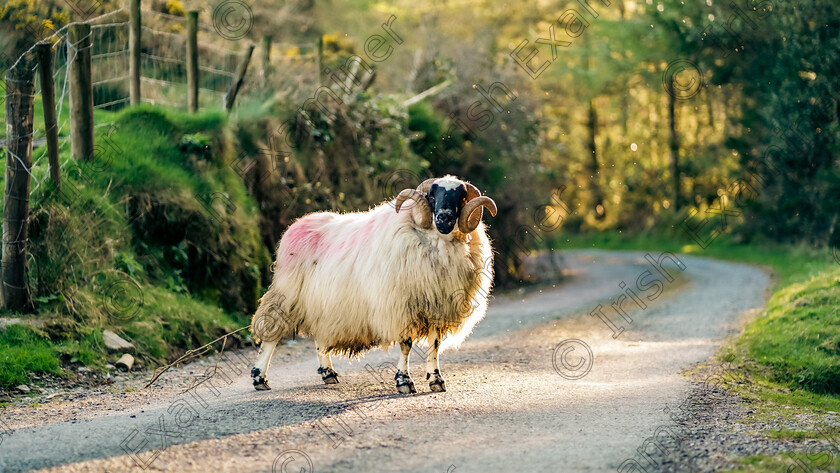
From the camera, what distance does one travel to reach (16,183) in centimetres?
1036

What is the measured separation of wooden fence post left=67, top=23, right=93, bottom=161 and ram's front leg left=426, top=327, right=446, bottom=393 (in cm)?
651

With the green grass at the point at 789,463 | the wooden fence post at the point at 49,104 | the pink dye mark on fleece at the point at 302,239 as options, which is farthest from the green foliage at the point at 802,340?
the wooden fence post at the point at 49,104

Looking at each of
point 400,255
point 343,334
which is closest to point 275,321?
point 343,334

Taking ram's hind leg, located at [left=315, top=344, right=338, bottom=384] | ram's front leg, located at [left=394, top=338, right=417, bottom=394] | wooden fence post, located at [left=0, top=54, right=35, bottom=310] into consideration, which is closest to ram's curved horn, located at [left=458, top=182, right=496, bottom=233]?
ram's front leg, located at [left=394, top=338, right=417, bottom=394]

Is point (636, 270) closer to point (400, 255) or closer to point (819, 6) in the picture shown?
point (819, 6)

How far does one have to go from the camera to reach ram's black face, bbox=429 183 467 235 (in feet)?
29.1

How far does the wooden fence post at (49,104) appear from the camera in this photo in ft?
36.2

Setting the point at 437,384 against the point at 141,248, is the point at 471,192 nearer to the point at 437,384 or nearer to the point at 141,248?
the point at 437,384

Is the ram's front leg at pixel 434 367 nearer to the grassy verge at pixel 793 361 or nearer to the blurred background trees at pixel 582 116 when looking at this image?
the grassy verge at pixel 793 361

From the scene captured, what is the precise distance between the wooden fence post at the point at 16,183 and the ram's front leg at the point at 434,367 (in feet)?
16.5

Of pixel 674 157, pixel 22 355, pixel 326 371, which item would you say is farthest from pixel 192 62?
pixel 674 157

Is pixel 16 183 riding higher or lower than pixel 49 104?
lower

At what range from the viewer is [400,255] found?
898cm

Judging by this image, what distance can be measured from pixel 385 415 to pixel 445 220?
2.13 m
